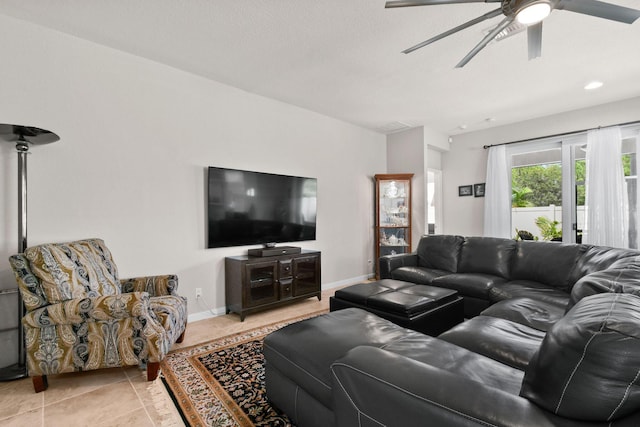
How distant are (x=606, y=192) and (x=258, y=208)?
4.53 meters

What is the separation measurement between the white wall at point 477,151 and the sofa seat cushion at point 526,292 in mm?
2594

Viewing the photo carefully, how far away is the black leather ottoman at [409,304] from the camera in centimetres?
234

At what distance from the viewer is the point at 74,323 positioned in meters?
2.00

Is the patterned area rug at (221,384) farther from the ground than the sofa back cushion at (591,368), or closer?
closer

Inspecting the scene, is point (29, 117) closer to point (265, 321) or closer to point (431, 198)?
point (265, 321)

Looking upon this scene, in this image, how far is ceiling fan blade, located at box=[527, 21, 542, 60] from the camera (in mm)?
1930

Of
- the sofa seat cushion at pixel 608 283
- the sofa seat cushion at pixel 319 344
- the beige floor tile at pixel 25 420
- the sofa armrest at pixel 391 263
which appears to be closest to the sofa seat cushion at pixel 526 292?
the sofa seat cushion at pixel 608 283

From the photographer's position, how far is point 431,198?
19.3 feet

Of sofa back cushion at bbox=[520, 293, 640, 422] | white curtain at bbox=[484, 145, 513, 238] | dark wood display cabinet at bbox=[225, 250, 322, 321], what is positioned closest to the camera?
sofa back cushion at bbox=[520, 293, 640, 422]

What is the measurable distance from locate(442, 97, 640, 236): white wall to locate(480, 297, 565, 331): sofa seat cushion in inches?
135

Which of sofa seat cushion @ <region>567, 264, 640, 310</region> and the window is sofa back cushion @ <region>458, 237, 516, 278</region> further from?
the window

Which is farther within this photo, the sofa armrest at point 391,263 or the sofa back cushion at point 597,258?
the sofa armrest at point 391,263

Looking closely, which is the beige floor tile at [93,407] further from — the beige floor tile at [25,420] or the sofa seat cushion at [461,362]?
the sofa seat cushion at [461,362]

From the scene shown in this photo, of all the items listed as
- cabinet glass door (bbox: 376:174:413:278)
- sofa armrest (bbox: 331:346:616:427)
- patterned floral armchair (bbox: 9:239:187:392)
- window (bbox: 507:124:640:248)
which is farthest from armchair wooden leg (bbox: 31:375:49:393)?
window (bbox: 507:124:640:248)
